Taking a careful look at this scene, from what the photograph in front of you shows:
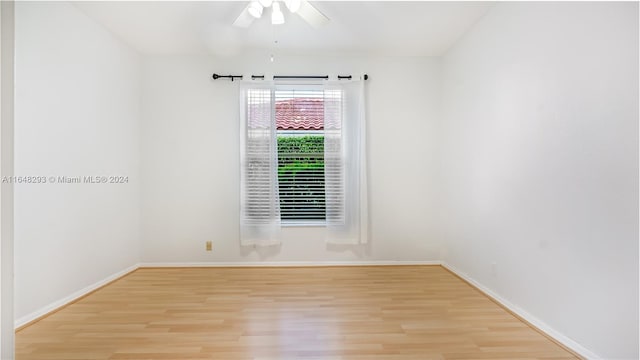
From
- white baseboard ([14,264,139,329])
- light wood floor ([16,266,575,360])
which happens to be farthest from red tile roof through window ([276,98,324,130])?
white baseboard ([14,264,139,329])

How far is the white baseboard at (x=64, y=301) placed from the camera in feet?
7.32

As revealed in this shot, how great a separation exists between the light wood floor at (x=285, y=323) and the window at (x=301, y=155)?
3.06 feet

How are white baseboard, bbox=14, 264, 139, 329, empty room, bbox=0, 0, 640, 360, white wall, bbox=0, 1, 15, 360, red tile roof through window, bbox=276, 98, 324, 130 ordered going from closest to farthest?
white wall, bbox=0, 1, 15, 360
empty room, bbox=0, 0, 640, 360
white baseboard, bbox=14, 264, 139, 329
red tile roof through window, bbox=276, 98, 324, 130

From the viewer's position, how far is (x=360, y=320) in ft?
7.47

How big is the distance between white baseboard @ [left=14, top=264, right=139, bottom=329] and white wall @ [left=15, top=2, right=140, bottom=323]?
28mm

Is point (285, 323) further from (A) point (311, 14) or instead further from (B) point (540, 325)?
(A) point (311, 14)

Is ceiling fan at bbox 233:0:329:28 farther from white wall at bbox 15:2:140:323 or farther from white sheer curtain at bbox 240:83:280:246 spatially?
white wall at bbox 15:2:140:323

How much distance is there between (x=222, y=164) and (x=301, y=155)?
1004 millimetres

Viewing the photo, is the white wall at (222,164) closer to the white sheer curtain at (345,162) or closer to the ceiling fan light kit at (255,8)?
the white sheer curtain at (345,162)

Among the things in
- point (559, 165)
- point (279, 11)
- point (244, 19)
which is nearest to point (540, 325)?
point (559, 165)

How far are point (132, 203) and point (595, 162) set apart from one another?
4.29 metres

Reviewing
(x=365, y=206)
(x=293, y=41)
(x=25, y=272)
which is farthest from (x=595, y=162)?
(x=25, y=272)

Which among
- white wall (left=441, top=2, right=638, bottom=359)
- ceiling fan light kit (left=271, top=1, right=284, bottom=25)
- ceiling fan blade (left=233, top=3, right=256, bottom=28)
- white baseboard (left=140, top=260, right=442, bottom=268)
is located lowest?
white baseboard (left=140, top=260, right=442, bottom=268)

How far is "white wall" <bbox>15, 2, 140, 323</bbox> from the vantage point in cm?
227
